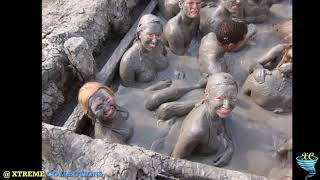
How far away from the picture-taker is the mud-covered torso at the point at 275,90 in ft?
14.6

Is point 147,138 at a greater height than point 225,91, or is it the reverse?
point 225,91

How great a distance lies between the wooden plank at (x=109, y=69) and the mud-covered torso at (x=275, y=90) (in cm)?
156

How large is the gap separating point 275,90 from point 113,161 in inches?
76.8

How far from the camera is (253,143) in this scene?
4270 millimetres

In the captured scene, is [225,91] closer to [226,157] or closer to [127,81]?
[226,157]

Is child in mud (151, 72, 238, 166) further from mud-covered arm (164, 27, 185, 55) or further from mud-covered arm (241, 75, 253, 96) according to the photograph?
mud-covered arm (164, 27, 185, 55)

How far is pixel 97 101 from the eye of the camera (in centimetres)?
386

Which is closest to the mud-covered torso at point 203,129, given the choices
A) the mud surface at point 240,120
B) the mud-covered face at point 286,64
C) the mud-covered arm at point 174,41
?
the mud surface at point 240,120

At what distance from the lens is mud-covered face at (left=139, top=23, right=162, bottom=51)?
4465mm

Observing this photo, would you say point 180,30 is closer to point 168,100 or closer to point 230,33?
point 230,33

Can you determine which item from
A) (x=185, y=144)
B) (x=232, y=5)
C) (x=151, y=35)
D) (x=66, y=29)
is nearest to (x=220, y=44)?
(x=232, y=5)
